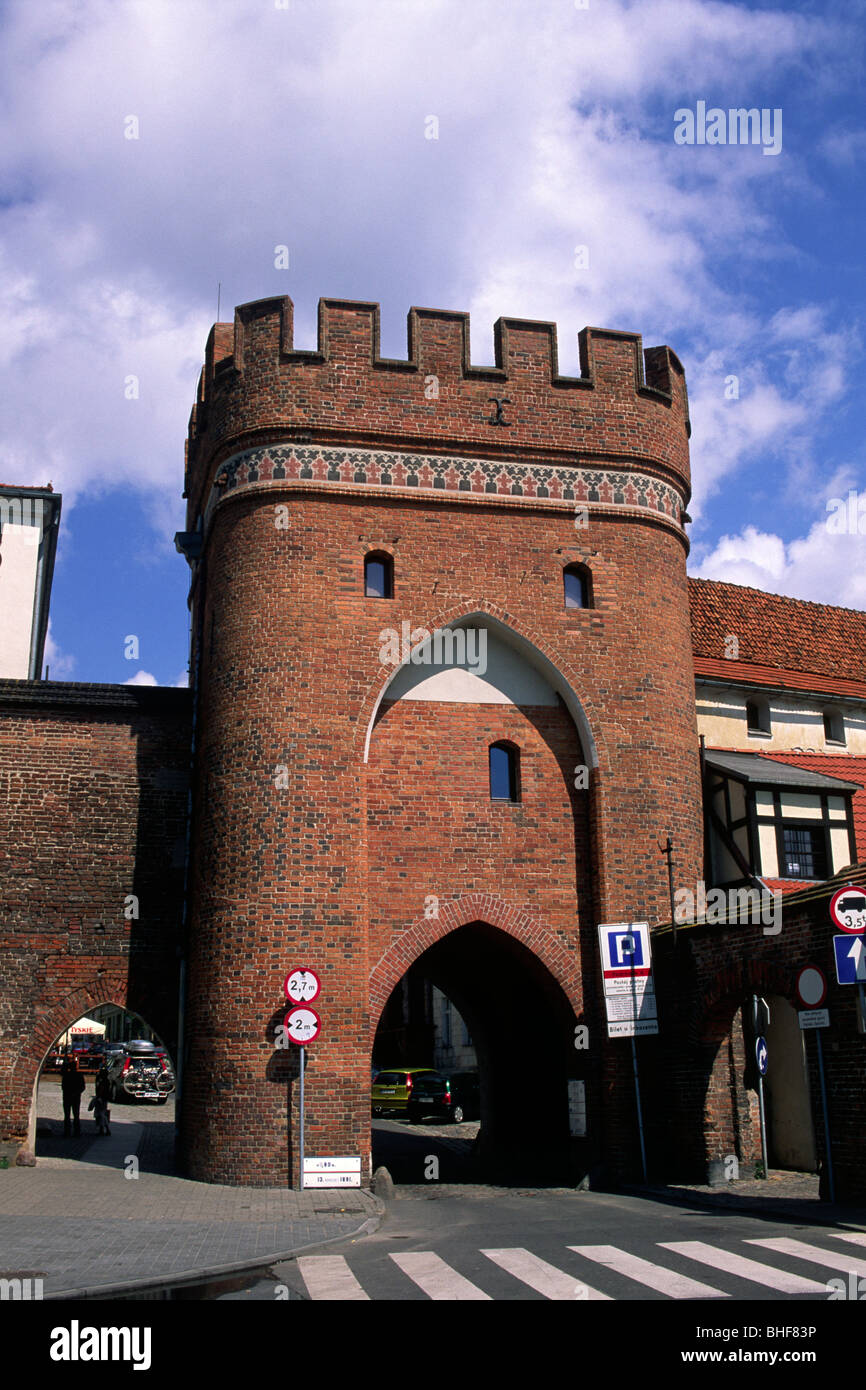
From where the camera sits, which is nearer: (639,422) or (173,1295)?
(173,1295)

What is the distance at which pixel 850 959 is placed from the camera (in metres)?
13.7

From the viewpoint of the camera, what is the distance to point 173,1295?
31.0 ft

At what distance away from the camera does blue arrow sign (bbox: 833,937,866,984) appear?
13570 millimetres

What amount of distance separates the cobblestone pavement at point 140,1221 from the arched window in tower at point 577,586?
939cm

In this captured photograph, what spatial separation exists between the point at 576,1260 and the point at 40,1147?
13869mm

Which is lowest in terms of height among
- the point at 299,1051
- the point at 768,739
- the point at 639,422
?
the point at 299,1051

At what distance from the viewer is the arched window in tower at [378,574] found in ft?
63.0

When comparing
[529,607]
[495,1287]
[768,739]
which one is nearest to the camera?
[495,1287]

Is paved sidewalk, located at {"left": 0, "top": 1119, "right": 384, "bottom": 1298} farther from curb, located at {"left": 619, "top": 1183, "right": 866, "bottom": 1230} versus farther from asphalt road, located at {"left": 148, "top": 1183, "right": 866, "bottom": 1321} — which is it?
A: curb, located at {"left": 619, "top": 1183, "right": 866, "bottom": 1230}

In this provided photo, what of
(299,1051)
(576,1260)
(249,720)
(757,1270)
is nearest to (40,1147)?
(299,1051)

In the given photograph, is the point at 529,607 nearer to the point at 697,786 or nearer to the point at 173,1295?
the point at 697,786

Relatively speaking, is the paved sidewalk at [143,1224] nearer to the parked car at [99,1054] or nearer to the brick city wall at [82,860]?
the brick city wall at [82,860]

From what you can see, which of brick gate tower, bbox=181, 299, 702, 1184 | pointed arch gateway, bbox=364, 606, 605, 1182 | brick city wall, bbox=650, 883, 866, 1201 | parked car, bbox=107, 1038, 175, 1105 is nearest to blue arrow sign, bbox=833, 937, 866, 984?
brick city wall, bbox=650, 883, 866, 1201

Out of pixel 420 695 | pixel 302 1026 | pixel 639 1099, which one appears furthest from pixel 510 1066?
pixel 420 695
